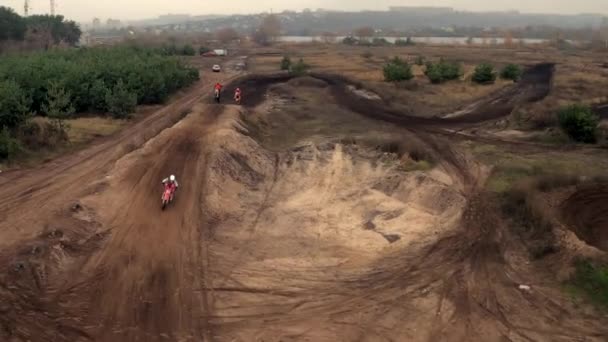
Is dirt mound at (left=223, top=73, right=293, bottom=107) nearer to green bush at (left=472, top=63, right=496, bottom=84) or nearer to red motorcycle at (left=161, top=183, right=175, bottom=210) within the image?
green bush at (left=472, top=63, right=496, bottom=84)

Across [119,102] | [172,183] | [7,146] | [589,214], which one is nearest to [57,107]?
[119,102]

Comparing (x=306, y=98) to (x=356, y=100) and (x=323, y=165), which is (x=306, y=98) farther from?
(x=323, y=165)

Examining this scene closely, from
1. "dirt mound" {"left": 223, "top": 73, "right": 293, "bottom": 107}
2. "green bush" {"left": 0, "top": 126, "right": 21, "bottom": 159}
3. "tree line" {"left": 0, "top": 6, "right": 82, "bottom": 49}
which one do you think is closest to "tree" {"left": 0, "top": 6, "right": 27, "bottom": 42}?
"tree line" {"left": 0, "top": 6, "right": 82, "bottom": 49}

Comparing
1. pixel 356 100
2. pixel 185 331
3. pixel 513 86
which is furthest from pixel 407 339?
pixel 513 86

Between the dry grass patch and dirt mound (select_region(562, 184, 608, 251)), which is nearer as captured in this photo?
dirt mound (select_region(562, 184, 608, 251))

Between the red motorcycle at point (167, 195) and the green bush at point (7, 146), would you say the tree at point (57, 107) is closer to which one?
the green bush at point (7, 146)

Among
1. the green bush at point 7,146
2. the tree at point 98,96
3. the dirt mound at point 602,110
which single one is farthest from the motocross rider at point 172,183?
the dirt mound at point 602,110

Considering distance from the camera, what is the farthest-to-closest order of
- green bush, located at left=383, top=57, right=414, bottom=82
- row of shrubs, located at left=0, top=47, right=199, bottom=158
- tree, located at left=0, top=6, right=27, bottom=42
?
tree, located at left=0, top=6, right=27, bottom=42, green bush, located at left=383, top=57, right=414, bottom=82, row of shrubs, located at left=0, top=47, right=199, bottom=158
